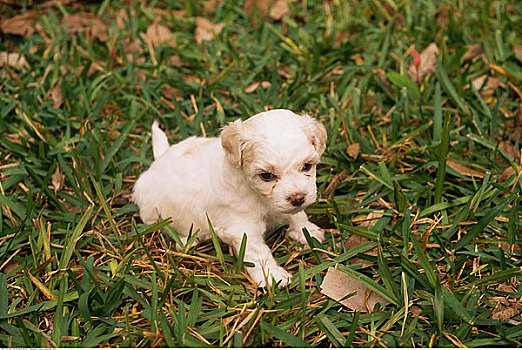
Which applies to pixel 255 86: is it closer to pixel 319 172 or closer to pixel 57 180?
pixel 319 172

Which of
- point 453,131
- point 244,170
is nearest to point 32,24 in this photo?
point 244,170

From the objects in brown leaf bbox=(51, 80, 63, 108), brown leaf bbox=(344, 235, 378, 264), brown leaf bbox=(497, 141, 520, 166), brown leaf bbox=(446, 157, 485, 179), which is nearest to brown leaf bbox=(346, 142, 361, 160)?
brown leaf bbox=(446, 157, 485, 179)

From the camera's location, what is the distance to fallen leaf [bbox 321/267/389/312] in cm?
309

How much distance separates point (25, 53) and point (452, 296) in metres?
4.65

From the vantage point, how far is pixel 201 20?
5762 millimetres

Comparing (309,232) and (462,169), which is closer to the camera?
(309,232)

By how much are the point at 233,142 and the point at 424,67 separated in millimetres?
2746

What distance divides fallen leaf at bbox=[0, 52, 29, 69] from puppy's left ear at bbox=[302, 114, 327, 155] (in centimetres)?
348

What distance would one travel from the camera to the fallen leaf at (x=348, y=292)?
10.2 ft

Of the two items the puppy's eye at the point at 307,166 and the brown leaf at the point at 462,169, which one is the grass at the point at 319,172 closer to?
the brown leaf at the point at 462,169

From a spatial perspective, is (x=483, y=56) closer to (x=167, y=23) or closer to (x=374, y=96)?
(x=374, y=96)

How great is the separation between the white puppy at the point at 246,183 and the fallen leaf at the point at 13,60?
2187mm

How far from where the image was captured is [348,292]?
314 cm

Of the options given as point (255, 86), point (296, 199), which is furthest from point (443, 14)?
point (296, 199)
